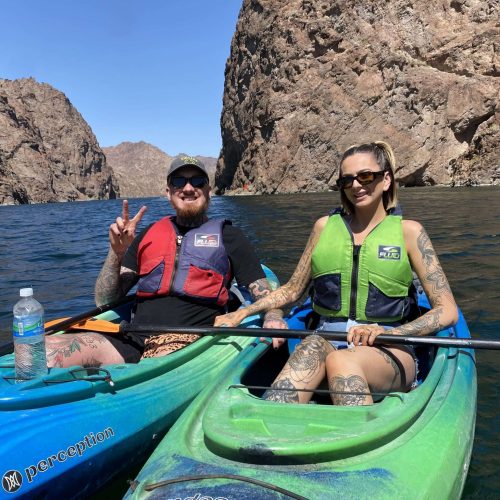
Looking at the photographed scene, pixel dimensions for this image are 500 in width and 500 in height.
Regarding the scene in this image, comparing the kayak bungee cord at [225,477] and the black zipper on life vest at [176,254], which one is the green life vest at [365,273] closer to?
the black zipper on life vest at [176,254]

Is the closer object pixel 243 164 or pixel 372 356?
pixel 372 356

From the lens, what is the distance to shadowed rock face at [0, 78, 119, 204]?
85062 mm

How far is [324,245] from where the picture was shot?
10.1 feet

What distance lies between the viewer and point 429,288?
2.82m

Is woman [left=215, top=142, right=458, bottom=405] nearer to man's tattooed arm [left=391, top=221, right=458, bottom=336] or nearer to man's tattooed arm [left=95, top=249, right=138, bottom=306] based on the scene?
man's tattooed arm [left=391, top=221, right=458, bottom=336]

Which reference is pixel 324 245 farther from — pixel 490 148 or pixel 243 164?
pixel 243 164

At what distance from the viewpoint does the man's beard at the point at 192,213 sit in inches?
143

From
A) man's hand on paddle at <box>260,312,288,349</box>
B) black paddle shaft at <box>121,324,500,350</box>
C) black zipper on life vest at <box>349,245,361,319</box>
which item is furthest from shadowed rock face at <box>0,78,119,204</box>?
black zipper on life vest at <box>349,245,361,319</box>

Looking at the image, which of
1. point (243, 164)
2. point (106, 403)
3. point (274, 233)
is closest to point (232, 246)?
point (106, 403)

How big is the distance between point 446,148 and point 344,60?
34.8 feet

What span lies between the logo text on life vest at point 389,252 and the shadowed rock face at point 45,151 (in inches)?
3027

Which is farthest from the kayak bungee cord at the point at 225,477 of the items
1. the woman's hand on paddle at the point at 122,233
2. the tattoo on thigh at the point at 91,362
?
the woman's hand on paddle at the point at 122,233

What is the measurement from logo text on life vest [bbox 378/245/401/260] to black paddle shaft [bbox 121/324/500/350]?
482mm

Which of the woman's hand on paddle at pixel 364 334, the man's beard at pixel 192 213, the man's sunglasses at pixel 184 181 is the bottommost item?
the woman's hand on paddle at pixel 364 334
